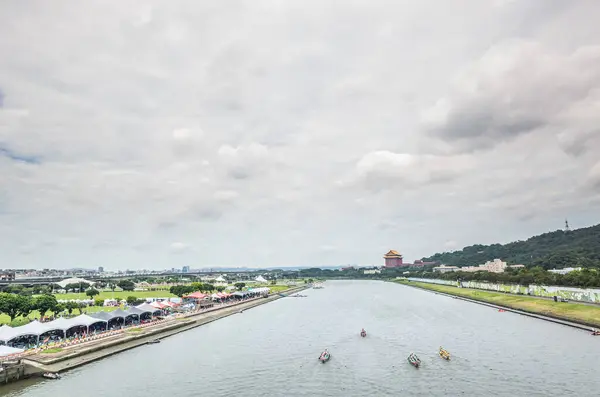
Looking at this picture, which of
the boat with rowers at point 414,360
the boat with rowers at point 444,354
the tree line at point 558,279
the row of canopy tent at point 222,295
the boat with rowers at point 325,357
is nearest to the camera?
the boat with rowers at point 414,360

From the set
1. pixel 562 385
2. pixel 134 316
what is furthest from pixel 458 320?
pixel 134 316

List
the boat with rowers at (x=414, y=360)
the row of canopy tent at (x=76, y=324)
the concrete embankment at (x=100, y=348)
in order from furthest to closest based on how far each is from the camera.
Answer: the row of canopy tent at (x=76, y=324)
the boat with rowers at (x=414, y=360)
the concrete embankment at (x=100, y=348)

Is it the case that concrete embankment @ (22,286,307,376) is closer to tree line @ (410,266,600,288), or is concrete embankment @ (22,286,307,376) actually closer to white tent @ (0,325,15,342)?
white tent @ (0,325,15,342)

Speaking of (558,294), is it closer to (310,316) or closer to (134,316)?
(310,316)

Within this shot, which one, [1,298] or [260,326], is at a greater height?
[1,298]

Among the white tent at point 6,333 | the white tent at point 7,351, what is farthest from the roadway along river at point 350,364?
the white tent at point 6,333

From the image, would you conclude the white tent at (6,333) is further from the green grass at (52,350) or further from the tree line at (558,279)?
the tree line at (558,279)

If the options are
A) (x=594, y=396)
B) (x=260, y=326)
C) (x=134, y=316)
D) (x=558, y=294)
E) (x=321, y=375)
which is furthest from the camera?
(x=558, y=294)
